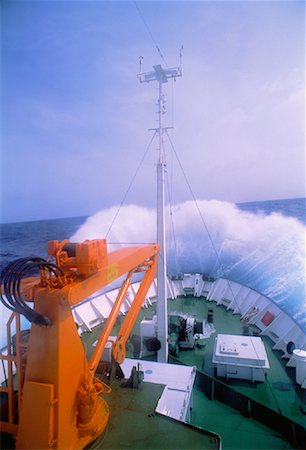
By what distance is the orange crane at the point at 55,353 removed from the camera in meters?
2.50

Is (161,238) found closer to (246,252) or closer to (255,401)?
(255,401)

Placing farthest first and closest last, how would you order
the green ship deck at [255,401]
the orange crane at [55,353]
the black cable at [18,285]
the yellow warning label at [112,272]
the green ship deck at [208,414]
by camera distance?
1. the green ship deck at [255,401]
2. the green ship deck at [208,414]
3. the yellow warning label at [112,272]
4. the orange crane at [55,353]
5. the black cable at [18,285]

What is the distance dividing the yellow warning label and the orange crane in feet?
0.46

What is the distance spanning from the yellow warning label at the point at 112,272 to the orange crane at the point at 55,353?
14 cm

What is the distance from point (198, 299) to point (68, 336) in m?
9.25

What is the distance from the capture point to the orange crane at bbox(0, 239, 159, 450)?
2.50 meters

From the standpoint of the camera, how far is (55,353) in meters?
2.57

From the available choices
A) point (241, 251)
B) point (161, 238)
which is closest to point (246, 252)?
point (241, 251)

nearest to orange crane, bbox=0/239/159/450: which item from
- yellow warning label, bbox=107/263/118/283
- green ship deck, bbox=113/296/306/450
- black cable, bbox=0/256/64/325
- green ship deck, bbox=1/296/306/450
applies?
black cable, bbox=0/256/64/325

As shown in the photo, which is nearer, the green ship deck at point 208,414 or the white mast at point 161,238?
the green ship deck at point 208,414

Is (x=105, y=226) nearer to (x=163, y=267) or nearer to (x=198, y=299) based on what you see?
(x=198, y=299)

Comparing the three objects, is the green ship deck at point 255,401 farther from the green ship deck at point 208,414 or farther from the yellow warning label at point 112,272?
the yellow warning label at point 112,272

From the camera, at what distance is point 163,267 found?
6246 mm

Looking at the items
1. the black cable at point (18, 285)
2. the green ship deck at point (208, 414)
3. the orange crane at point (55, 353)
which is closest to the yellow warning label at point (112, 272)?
the orange crane at point (55, 353)
